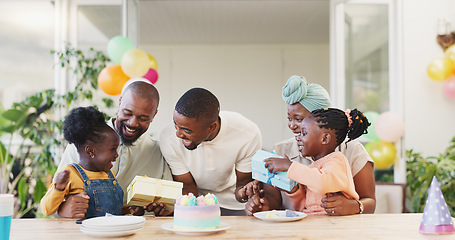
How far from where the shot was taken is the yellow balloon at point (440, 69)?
470cm

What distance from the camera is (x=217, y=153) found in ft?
7.43

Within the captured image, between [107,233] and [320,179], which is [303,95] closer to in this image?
[320,179]

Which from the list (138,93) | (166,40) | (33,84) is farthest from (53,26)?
(138,93)

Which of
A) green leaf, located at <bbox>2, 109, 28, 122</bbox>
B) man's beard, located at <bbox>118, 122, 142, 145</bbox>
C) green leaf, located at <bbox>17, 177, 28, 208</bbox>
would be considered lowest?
green leaf, located at <bbox>17, 177, 28, 208</bbox>

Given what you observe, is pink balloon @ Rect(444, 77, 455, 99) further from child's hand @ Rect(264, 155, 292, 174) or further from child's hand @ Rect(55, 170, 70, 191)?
child's hand @ Rect(55, 170, 70, 191)

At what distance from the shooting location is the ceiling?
6.08 meters

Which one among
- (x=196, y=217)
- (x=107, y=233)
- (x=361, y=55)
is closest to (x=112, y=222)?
(x=107, y=233)

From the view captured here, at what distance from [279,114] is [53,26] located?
14.4 ft

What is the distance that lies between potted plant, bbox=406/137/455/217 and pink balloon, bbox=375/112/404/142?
15.0 inches

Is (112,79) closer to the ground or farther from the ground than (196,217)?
farther from the ground

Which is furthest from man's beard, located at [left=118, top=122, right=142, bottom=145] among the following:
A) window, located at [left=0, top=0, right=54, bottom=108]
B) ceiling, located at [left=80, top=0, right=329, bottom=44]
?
window, located at [left=0, top=0, right=54, bottom=108]

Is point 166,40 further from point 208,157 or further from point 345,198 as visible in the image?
point 345,198

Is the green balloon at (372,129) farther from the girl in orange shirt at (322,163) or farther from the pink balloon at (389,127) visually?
→ the girl in orange shirt at (322,163)

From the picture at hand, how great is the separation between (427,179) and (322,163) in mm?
2974
